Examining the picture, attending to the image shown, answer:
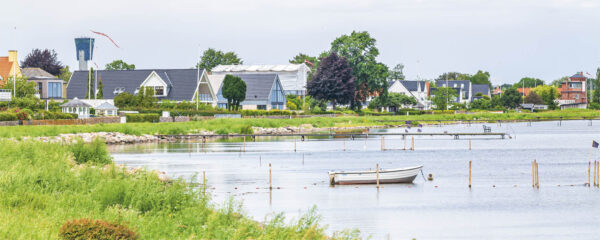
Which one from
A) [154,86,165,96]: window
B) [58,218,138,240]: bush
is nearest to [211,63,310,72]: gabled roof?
[154,86,165,96]: window

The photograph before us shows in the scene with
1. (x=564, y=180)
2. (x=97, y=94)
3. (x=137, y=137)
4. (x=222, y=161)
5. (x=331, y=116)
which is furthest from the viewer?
(x=331, y=116)

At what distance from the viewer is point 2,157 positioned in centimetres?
3941

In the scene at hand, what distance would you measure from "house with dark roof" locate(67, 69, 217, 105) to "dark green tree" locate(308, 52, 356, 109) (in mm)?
19792

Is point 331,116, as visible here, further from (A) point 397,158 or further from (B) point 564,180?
(B) point 564,180

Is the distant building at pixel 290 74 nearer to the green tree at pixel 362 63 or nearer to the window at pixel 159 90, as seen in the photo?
the green tree at pixel 362 63

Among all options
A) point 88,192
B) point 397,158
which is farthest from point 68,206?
point 397,158

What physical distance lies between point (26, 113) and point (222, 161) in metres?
26.2

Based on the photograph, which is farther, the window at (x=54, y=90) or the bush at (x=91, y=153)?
the window at (x=54, y=90)

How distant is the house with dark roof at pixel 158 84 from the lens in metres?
132

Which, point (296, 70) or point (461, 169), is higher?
point (296, 70)

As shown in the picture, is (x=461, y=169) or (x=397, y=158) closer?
(x=461, y=169)

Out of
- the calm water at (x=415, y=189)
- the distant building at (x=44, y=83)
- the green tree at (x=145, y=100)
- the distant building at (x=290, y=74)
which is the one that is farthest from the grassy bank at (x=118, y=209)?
the distant building at (x=290, y=74)

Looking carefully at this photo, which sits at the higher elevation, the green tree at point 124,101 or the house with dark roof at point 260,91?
Answer: the house with dark roof at point 260,91

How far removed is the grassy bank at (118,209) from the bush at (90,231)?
1.49ft
